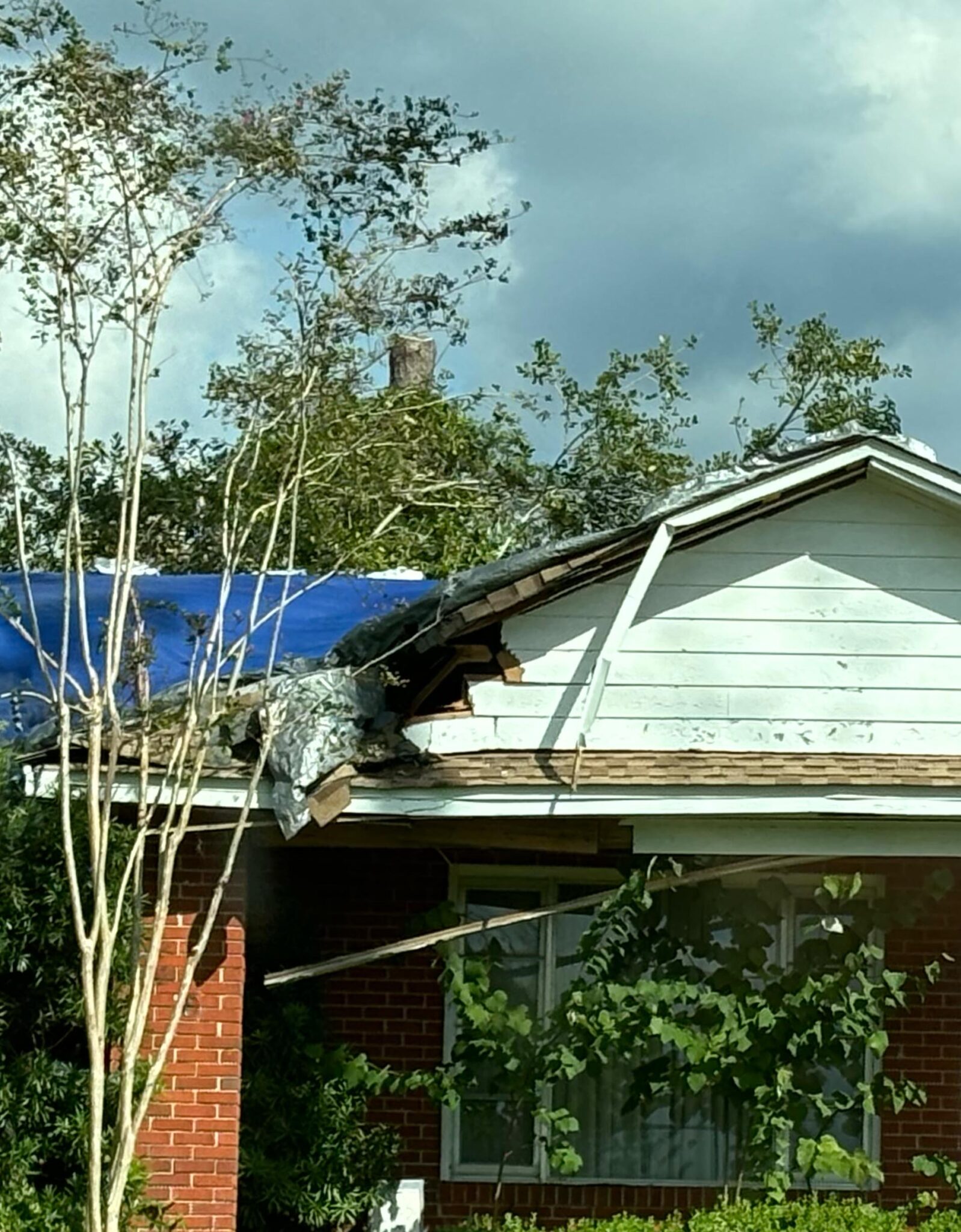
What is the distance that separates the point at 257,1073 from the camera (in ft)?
33.7

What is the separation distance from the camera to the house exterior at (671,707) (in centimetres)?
896

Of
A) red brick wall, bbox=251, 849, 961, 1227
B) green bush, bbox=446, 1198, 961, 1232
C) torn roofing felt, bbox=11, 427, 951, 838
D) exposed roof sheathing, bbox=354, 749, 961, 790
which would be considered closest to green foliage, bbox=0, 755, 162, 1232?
torn roofing felt, bbox=11, 427, 951, 838

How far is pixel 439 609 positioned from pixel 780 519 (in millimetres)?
1836

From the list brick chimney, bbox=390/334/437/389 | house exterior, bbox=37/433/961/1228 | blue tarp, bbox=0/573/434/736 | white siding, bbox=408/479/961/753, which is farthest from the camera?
brick chimney, bbox=390/334/437/389

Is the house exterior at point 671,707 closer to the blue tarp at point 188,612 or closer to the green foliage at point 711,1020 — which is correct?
the green foliage at point 711,1020

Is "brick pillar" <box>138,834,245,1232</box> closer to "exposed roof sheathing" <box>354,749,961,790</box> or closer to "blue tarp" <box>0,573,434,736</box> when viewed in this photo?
"exposed roof sheathing" <box>354,749,961,790</box>

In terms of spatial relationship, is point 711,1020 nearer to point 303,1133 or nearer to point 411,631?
point 303,1133

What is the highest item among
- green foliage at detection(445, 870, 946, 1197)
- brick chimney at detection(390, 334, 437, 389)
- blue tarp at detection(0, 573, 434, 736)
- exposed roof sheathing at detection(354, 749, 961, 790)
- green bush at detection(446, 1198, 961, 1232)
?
brick chimney at detection(390, 334, 437, 389)

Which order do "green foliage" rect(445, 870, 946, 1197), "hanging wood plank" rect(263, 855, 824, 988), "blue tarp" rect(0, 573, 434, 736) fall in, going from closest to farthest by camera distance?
"hanging wood plank" rect(263, 855, 824, 988)
"green foliage" rect(445, 870, 946, 1197)
"blue tarp" rect(0, 573, 434, 736)

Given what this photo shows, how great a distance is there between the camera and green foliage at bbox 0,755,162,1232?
8.54 metres

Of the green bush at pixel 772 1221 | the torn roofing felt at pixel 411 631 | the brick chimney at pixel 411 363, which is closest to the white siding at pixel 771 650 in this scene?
the torn roofing felt at pixel 411 631

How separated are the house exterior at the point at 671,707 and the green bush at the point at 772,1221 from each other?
1052 millimetres

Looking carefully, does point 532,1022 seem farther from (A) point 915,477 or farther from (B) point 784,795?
(A) point 915,477

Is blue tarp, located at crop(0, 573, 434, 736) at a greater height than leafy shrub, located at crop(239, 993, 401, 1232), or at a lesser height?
greater
